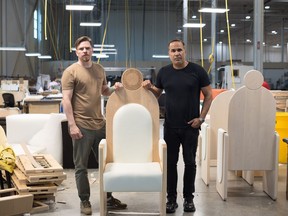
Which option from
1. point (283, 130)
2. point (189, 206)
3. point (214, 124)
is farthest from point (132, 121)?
point (283, 130)

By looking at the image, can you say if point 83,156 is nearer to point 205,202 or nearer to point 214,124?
point 205,202

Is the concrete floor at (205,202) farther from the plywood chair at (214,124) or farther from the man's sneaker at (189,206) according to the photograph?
the plywood chair at (214,124)

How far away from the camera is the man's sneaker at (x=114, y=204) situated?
12.2 ft

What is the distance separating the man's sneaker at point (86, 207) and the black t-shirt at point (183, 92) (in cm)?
97

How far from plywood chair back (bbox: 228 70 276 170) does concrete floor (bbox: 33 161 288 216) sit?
341 millimetres

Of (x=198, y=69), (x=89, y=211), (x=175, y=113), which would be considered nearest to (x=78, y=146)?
(x=89, y=211)

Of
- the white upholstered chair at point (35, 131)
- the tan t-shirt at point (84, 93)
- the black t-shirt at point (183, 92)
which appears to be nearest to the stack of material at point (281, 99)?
the white upholstered chair at point (35, 131)

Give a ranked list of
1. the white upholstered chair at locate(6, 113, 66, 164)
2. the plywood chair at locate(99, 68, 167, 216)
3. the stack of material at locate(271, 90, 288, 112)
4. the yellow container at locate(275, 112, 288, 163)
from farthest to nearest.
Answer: the stack of material at locate(271, 90, 288, 112), the yellow container at locate(275, 112, 288, 163), the white upholstered chair at locate(6, 113, 66, 164), the plywood chair at locate(99, 68, 167, 216)

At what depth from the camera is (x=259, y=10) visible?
7688 millimetres

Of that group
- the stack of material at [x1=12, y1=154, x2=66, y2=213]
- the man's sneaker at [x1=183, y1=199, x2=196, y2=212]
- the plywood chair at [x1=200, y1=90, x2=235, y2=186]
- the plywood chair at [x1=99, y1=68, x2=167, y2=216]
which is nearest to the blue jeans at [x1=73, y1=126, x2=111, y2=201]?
the plywood chair at [x1=99, y1=68, x2=167, y2=216]

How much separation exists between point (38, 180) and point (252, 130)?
2.02 m

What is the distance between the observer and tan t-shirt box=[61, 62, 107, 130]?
137 inches

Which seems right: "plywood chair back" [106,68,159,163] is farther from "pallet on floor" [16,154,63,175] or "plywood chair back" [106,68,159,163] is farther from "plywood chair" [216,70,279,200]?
"plywood chair" [216,70,279,200]

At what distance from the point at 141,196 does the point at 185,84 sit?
127 cm
